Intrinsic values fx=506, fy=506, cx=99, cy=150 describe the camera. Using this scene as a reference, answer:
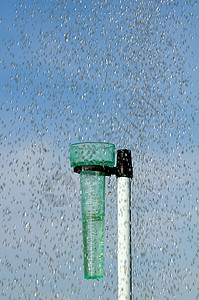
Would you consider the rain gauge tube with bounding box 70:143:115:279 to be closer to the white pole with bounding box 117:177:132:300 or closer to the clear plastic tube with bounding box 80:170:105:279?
the clear plastic tube with bounding box 80:170:105:279

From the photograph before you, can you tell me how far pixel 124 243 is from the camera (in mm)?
3701

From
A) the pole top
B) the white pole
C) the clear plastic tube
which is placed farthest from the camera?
the pole top

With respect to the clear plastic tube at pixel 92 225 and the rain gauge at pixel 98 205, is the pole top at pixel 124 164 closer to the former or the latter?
the rain gauge at pixel 98 205

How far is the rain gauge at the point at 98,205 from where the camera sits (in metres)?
3.56

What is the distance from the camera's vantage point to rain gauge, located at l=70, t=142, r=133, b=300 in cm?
356

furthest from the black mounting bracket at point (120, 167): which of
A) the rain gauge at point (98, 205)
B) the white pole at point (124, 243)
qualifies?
the white pole at point (124, 243)

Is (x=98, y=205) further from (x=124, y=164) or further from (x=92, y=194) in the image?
(x=124, y=164)

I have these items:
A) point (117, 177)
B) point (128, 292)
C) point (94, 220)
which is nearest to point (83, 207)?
point (94, 220)

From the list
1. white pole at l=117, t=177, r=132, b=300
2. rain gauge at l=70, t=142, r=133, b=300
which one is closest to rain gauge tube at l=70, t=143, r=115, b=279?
rain gauge at l=70, t=142, r=133, b=300

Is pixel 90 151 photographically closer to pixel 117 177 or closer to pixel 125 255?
pixel 117 177

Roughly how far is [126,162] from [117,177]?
157mm

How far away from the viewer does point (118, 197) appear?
379 centimetres

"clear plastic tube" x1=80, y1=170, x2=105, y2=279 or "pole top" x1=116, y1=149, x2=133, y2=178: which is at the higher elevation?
"pole top" x1=116, y1=149, x2=133, y2=178

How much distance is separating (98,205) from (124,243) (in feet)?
1.15
